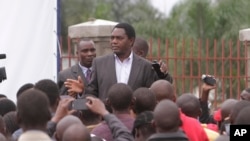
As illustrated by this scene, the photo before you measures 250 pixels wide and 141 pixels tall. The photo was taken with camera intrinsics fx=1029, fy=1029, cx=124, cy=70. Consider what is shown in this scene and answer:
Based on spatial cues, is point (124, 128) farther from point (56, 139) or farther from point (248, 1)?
point (248, 1)

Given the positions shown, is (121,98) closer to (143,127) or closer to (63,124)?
(143,127)

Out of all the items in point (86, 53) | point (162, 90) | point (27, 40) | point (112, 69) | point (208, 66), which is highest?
point (27, 40)

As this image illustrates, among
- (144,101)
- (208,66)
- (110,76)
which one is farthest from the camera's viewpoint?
(208,66)

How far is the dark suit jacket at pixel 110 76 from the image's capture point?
9.66 meters

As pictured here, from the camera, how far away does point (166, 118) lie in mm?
6859

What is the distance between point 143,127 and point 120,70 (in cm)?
249

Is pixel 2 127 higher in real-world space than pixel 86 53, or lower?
lower

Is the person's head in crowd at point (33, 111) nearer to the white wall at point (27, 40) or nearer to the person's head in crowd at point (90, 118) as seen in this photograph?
the person's head in crowd at point (90, 118)

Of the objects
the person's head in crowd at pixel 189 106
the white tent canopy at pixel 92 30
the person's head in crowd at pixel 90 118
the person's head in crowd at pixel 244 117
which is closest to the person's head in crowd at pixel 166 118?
the person's head in crowd at pixel 244 117

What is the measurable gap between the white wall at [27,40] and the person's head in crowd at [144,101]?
12.3ft

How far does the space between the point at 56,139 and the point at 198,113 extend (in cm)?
174

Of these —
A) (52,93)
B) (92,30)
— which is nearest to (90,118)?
(52,93)

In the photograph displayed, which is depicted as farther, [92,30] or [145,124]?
[92,30]

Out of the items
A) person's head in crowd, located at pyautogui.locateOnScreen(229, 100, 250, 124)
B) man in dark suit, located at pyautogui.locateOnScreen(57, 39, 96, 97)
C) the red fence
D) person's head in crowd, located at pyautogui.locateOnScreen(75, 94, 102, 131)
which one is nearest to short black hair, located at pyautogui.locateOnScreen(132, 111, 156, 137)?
person's head in crowd, located at pyautogui.locateOnScreen(229, 100, 250, 124)
